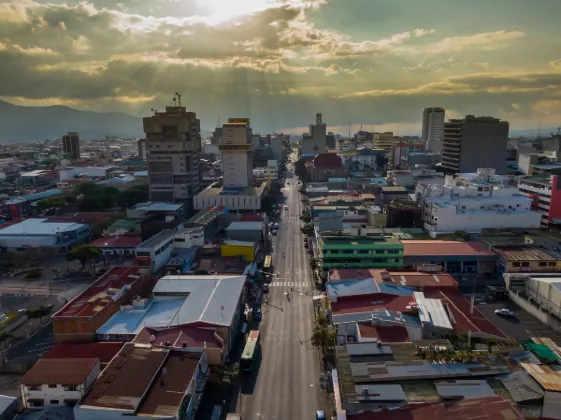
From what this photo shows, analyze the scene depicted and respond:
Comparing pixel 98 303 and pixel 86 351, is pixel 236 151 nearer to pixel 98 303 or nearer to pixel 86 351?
pixel 98 303

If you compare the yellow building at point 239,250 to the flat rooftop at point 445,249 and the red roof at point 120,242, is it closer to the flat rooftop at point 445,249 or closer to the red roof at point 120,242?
the red roof at point 120,242

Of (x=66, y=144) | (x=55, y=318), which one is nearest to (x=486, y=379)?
(x=55, y=318)

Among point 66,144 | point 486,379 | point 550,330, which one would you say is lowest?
point 550,330

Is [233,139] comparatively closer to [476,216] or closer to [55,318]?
[476,216]

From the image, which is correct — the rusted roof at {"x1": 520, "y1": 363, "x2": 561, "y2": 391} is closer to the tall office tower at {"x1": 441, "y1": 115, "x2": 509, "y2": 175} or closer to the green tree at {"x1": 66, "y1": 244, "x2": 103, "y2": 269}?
the green tree at {"x1": 66, "y1": 244, "x2": 103, "y2": 269}

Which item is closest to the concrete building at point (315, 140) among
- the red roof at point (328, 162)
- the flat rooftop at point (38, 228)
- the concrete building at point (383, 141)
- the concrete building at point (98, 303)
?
the concrete building at point (383, 141)

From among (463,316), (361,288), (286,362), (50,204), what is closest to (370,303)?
(361,288)
